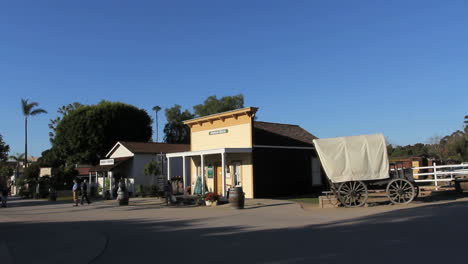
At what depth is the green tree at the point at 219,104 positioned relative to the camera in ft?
192

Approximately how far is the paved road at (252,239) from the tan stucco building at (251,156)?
8606 millimetres

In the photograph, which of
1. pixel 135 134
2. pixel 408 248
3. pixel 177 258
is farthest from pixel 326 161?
pixel 135 134

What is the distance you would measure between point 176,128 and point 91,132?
20.0 m

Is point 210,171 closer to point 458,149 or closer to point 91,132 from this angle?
point 91,132

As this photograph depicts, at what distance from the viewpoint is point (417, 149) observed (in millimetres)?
63719


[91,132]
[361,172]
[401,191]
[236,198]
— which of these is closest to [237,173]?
[236,198]

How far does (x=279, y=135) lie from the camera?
26.2m

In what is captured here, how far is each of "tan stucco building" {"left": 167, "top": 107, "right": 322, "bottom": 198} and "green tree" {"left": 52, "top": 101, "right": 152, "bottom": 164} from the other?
21340 mm

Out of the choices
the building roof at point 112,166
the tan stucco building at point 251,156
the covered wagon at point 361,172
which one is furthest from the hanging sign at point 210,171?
the covered wagon at point 361,172

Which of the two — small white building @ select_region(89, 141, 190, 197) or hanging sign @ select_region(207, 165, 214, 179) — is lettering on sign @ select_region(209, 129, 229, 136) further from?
small white building @ select_region(89, 141, 190, 197)

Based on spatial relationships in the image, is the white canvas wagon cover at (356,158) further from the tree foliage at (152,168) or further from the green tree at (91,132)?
the green tree at (91,132)

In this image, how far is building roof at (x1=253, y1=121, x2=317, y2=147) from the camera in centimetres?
2484

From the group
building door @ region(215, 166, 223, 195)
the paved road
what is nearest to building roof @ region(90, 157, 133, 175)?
building door @ region(215, 166, 223, 195)

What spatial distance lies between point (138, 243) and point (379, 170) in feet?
36.6
